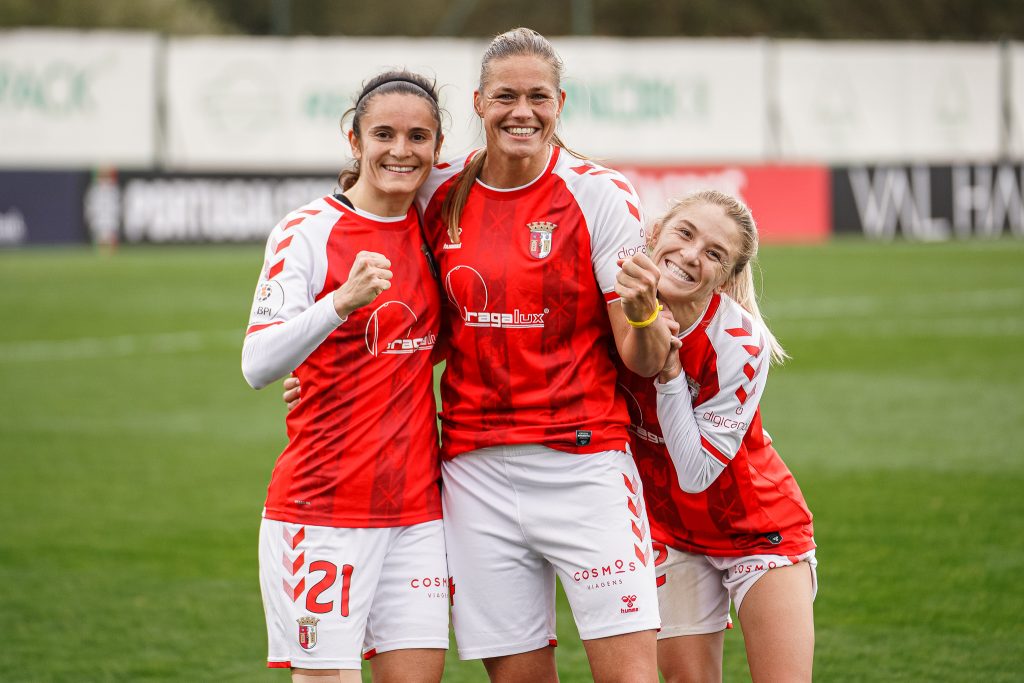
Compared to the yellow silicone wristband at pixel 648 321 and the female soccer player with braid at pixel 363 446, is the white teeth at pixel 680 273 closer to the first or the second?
the yellow silicone wristband at pixel 648 321

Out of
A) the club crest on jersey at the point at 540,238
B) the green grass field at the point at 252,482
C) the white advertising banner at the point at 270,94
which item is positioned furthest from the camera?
the white advertising banner at the point at 270,94

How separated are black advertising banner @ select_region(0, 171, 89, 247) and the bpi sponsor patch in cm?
2197

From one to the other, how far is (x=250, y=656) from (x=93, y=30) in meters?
41.0

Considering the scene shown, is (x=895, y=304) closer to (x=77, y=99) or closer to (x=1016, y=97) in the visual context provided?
(x=1016, y=97)

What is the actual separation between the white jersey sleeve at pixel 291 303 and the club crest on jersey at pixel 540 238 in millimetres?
603

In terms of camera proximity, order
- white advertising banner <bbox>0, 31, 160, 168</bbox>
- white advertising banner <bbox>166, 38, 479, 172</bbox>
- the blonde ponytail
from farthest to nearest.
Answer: white advertising banner <bbox>166, 38, 479, 172</bbox>
white advertising banner <bbox>0, 31, 160, 168</bbox>
the blonde ponytail

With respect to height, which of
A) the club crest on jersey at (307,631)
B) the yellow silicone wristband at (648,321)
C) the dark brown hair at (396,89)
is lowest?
the club crest on jersey at (307,631)

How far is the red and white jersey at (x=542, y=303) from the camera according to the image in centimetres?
417

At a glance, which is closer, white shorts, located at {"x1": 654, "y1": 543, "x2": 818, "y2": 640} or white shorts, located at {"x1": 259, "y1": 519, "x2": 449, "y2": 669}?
white shorts, located at {"x1": 259, "y1": 519, "x2": 449, "y2": 669}

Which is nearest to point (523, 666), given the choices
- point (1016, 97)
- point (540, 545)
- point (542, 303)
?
point (540, 545)

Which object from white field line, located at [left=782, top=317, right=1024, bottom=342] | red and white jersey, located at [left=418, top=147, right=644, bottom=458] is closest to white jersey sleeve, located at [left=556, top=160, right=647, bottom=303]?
red and white jersey, located at [left=418, top=147, right=644, bottom=458]

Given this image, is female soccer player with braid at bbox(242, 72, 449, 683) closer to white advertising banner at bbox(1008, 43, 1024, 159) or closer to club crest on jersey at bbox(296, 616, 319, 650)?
club crest on jersey at bbox(296, 616, 319, 650)

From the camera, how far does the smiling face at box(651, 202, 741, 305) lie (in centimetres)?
421

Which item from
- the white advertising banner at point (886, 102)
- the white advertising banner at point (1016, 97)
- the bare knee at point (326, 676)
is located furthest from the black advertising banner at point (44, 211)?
the bare knee at point (326, 676)
